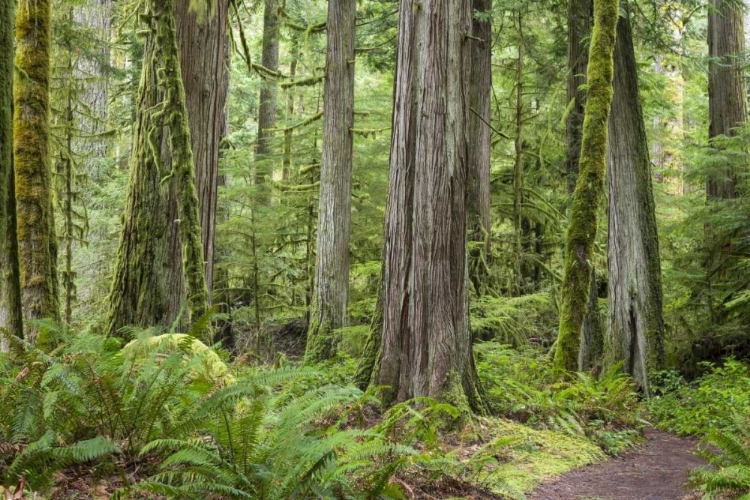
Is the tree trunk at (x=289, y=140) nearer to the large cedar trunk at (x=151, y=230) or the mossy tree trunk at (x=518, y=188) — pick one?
the mossy tree trunk at (x=518, y=188)

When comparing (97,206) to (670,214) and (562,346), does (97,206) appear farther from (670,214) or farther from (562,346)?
(670,214)

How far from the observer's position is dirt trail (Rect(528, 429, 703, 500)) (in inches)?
211

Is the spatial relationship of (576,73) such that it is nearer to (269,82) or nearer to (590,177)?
(590,177)

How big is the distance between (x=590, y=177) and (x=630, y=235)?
2.17m

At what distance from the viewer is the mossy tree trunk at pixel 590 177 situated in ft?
29.2

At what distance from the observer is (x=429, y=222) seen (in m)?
6.60

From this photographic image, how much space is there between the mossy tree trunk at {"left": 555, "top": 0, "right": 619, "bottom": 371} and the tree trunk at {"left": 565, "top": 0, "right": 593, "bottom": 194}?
293 centimetres

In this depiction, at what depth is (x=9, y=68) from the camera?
4070 millimetres

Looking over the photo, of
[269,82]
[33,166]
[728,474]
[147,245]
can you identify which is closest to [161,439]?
[33,166]

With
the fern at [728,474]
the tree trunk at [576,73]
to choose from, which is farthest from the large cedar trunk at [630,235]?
the fern at [728,474]

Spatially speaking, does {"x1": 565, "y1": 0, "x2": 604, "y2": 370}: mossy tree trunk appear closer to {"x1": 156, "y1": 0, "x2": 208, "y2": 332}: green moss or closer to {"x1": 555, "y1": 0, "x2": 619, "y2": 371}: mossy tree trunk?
{"x1": 555, "y1": 0, "x2": 619, "y2": 371}: mossy tree trunk

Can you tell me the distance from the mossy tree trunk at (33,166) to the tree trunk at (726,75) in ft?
40.9

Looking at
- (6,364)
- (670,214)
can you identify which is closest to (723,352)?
(670,214)

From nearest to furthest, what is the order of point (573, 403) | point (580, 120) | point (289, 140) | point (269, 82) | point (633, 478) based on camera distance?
point (633, 478) → point (573, 403) → point (580, 120) → point (289, 140) → point (269, 82)
